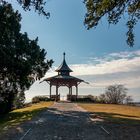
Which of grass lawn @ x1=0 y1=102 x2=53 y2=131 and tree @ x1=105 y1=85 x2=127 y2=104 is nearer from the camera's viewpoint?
grass lawn @ x1=0 y1=102 x2=53 y2=131

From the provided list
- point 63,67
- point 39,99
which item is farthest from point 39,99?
point 63,67

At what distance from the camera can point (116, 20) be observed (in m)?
26.4

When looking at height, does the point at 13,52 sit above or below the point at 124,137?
above

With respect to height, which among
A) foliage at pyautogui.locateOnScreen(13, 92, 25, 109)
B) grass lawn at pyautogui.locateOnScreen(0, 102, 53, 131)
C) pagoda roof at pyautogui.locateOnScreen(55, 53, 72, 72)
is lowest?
grass lawn at pyautogui.locateOnScreen(0, 102, 53, 131)

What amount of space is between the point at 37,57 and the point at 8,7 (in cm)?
839

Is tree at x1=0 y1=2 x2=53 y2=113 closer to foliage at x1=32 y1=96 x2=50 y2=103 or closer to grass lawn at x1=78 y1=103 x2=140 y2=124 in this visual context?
grass lawn at x1=78 y1=103 x2=140 y2=124

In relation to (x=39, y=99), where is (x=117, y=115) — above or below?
below

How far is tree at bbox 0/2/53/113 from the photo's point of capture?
4903cm

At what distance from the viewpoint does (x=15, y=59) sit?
50.3 m

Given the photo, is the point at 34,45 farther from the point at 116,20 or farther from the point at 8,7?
the point at 116,20

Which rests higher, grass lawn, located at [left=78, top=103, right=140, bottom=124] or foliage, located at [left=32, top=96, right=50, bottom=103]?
foliage, located at [left=32, top=96, right=50, bottom=103]

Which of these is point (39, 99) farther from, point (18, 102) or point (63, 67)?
point (18, 102)

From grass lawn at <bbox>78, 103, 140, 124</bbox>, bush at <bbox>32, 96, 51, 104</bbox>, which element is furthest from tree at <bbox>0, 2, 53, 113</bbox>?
bush at <bbox>32, 96, 51, 104</bbox>

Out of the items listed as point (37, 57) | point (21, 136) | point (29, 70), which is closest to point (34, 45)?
point (37, 57)
